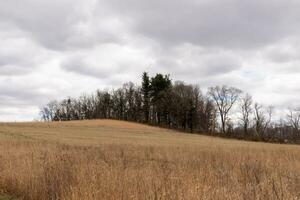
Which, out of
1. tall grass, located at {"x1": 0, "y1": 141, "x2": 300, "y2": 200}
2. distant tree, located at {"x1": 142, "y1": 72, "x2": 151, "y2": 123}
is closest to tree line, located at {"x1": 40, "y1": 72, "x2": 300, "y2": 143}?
distant tree, located at {"x1": 142, "y1": 72, "x2": 151, "y2": 123}

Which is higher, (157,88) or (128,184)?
(157,88)

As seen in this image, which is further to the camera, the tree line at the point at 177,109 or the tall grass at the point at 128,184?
the tree line at the point at 177,109

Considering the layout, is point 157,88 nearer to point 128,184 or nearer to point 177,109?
point 177,109

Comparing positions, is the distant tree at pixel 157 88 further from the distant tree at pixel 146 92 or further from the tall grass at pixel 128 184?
the tall grass at pixel 128 184

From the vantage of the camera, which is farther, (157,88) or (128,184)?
(157,88)

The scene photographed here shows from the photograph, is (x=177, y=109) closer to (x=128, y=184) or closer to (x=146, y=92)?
(x=146, y=92)

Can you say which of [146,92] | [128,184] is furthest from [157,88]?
[128,184]

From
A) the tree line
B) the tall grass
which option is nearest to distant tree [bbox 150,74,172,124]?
the tree line

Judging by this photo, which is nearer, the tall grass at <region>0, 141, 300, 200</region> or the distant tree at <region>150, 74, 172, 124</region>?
the tall grass at <region>0, 141, 300, 200</region>

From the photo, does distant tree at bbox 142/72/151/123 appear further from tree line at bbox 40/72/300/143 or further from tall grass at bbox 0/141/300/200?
tall grass at bbox 0/141/300/200

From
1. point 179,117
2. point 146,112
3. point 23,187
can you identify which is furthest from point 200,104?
point 23,187

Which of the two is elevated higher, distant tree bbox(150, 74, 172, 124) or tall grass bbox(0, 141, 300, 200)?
distant tree bbox(150, 74, 172, 124)

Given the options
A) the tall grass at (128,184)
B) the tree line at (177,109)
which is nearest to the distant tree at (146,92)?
the tree line at (177,109)

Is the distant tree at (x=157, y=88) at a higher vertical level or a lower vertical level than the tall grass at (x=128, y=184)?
higher
